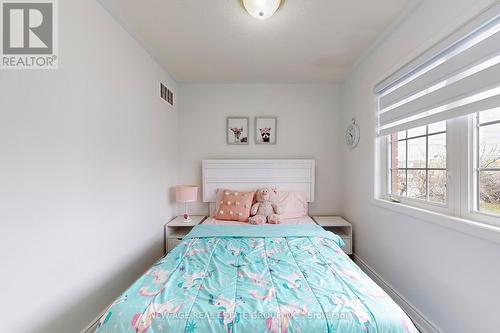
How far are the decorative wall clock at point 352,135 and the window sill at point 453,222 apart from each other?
97cm

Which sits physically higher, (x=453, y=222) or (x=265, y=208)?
(x=453, y=222)

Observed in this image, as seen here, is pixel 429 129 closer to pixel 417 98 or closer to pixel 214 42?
pixel 417 98

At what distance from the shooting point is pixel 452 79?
1430 mm

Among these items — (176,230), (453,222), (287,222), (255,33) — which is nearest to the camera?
(453,222)

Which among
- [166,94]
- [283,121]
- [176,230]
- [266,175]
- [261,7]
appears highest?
[261,7]

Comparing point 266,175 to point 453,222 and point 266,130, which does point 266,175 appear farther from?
point 453,222

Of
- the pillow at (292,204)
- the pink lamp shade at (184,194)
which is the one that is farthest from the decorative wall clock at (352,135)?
the pink lamp shade at (184,194)

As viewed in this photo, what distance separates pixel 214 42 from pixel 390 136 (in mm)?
1977

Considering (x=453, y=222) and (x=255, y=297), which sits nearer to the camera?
(x=255, y=297)

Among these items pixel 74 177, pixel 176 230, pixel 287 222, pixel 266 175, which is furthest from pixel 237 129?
pixel 74 177

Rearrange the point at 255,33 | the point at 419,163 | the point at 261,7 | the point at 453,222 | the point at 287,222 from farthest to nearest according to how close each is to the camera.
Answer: the point at 287,222 → the point at 255,33 → the point at 419,163 → the point at 261,7 → the point at 453,222

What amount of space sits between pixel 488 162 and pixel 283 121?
222cm

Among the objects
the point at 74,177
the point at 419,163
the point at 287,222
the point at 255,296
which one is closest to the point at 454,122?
Answer: the point at 419,163

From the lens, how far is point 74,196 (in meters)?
1.42
